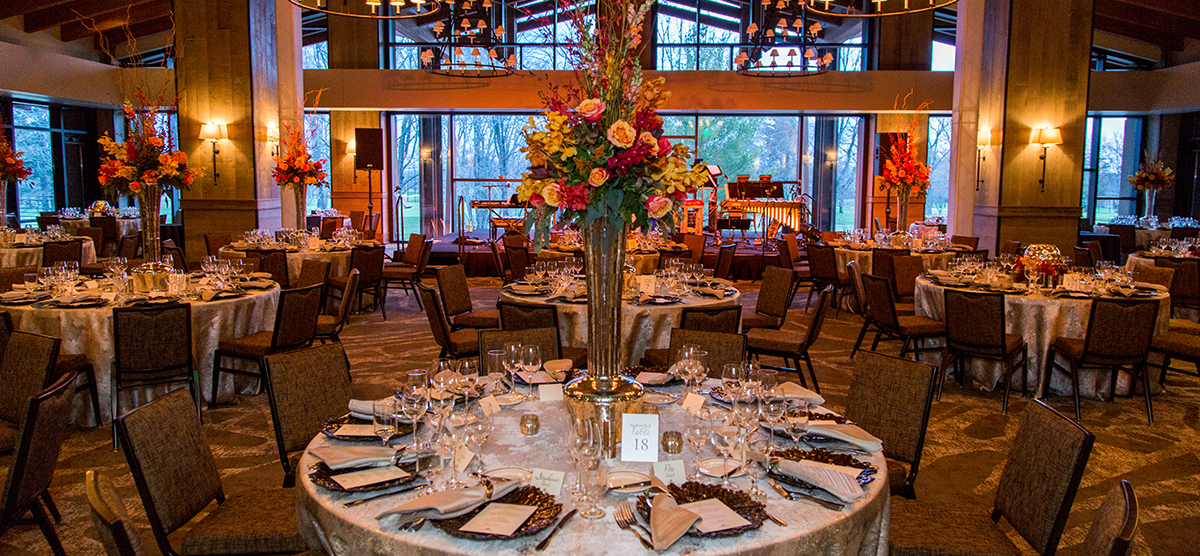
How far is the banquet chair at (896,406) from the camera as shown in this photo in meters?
3.08

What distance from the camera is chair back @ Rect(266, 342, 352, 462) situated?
3.08 metres

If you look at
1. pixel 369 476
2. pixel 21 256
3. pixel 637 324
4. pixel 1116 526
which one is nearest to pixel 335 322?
pixel 637 324

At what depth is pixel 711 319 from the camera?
16.8 feet

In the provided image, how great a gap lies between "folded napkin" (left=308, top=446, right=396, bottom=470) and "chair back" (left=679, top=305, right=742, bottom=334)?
286 cm

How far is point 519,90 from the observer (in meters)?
15.8

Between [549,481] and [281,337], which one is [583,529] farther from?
[281,337]

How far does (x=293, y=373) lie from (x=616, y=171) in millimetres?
1569

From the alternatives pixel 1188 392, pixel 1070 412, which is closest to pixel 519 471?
pixel 1070 412

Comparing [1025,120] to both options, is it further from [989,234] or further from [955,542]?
[955,542]

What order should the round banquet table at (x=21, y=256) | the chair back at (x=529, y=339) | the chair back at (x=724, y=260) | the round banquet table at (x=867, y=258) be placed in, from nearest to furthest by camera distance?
the chair back at (x=529, y=339) → the chair back at (x=724, y=260) → the round banquet table at (x=21, y=256) → the round banquet table at (x=867, y=258)

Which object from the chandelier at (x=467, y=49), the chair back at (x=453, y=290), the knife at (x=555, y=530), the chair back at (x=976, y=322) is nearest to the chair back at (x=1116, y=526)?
the knife at (x=555, y=530)

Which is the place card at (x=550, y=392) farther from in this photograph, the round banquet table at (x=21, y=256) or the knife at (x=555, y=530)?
the round banquet table at (x=21, y=256)

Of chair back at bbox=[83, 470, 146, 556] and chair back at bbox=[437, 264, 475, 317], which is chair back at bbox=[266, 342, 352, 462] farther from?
chair back at bbox=[437, 264, 475, 317]

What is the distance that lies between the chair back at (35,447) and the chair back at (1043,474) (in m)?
3.18
